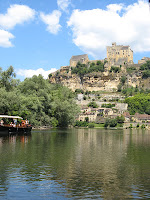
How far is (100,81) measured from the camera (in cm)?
16200

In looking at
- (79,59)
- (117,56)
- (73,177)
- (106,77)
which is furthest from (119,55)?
(73,177)

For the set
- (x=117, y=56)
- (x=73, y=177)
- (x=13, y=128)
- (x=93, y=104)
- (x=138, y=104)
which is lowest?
(x=73, y=177)

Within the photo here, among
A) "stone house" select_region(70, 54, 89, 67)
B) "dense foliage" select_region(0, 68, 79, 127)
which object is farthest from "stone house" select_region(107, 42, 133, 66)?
"dense foliage" select_region(0, 68, 79, 127)

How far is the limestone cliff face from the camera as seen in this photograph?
6235 inches

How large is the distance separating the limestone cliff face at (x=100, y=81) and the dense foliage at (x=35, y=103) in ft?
318

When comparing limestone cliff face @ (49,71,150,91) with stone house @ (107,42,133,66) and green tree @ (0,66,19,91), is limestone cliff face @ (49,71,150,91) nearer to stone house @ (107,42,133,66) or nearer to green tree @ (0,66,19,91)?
stone house @ (107,42,133,66)

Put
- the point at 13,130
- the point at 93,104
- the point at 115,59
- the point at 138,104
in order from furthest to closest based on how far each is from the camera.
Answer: the point at 115,59, the point at 93,104, the point at 138,104, the point at 13,130

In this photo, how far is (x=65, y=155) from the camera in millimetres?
19266

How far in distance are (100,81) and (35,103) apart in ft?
367

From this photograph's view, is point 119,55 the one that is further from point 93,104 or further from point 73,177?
point 73,177

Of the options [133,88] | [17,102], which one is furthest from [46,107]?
[133,88]

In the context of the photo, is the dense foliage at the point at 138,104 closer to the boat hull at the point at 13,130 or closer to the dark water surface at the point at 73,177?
the boat hull at the point at 13,130

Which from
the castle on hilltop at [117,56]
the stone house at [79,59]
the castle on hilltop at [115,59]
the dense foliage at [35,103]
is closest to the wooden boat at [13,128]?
the dense foliage at [35,103]

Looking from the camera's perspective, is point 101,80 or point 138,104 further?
point 101,80
